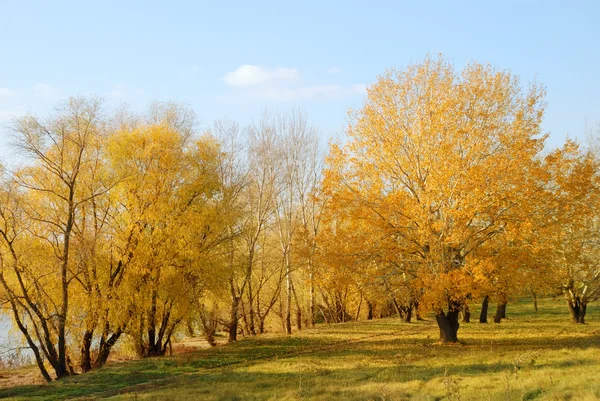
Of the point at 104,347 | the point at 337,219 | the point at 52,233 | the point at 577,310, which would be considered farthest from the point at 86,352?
the point at 577,310

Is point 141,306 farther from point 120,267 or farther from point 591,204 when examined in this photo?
point 591,204

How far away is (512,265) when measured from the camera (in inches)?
704

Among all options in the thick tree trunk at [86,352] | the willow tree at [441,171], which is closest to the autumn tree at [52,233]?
the thick tree trunk at [86,352]

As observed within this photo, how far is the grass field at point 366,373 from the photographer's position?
11.0 meters

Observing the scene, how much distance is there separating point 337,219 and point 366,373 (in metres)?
8.03

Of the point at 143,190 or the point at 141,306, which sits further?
the point at 143,190

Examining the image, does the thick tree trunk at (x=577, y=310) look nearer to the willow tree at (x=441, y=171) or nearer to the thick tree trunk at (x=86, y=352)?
the willow tree at (x=441, y=171)

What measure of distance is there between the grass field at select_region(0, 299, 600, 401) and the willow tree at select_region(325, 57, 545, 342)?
2.61 m

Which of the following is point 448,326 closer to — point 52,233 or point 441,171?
point 441,171

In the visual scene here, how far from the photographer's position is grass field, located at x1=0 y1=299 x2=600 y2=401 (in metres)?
11.0

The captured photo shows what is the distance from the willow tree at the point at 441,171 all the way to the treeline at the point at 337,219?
7cm

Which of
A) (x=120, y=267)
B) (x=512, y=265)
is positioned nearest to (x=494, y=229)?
(x=512, y=265)

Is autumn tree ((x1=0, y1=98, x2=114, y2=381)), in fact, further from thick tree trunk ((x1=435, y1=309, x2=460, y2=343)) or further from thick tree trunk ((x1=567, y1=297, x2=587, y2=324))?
thick tree trunk ((x1=567, y1=297, x2=587, y2=324))

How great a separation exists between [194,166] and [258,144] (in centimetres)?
1040
